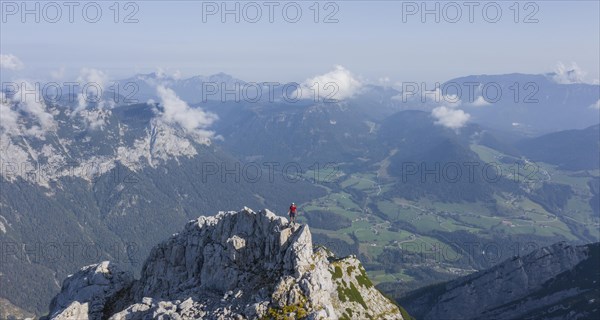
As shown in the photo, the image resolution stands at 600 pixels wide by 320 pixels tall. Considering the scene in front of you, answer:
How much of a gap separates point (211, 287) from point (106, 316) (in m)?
23.6

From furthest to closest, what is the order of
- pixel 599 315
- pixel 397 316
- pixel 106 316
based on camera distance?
1. pixel 599 315
2. pixel 397 316
3. pixel 106 316

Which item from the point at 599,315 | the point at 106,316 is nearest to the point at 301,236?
the point at 106,316

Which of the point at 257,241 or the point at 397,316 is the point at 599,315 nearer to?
the point at 397,316

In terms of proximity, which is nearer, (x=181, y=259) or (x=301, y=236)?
→ (x=301, y=236)

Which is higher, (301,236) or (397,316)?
(301,236)

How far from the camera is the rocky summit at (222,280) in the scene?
75188 millimetres

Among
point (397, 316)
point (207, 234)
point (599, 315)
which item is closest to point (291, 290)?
point (207, 234)

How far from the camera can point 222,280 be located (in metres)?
83.0

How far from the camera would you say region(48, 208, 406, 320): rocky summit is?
75.2 meters

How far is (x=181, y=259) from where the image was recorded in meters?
95.2

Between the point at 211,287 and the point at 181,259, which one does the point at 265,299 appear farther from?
the point at 181,259

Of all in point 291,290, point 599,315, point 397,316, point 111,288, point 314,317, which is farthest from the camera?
point 599,315

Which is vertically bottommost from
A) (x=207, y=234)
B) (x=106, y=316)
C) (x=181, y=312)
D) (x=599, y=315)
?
(x=599, y=315)

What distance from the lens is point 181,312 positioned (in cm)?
7669
